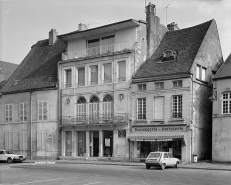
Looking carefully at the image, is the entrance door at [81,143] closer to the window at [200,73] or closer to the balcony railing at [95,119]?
the balcony railing at [95,119]

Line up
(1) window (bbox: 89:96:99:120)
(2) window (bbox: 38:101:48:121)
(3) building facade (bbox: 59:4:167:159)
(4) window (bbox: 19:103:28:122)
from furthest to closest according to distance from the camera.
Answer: (4) window (bbox: 19:103:28:122) < (2) window (bbox: 38:101:48:121) < (1) window (bbox: 89:96:99:120) < (3) building facade (bbox: 59:4:167:159)

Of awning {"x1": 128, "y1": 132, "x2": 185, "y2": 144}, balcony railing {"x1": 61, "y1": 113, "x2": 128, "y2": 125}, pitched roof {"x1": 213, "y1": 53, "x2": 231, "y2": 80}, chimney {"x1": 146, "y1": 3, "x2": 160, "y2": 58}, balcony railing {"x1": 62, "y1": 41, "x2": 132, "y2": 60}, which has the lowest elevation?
awning {"x1": 128, "y1": 132, "x2": 185, "y2": 144}

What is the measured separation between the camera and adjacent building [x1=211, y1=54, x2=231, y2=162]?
34469 mm

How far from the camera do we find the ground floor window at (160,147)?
3660cm

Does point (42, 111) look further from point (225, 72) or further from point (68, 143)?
point (225, 72)

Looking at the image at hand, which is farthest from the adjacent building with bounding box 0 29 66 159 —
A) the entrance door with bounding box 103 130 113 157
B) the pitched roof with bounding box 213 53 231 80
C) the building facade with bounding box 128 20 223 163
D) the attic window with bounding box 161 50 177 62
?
the pitched roof with bounding box 213 53 231 80

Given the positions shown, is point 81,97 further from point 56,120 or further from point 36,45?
point 36,45

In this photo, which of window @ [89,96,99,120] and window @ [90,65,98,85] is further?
window @ [90,65,98,85]

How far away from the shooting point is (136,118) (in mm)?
39219

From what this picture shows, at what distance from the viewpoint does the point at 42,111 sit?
46.0 meters

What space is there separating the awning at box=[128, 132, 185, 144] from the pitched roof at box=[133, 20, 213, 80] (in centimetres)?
536

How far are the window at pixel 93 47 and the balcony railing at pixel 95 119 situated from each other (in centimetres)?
671

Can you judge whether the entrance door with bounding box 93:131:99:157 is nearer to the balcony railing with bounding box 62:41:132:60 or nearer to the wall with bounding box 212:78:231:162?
the balcony railing with bounding box 62:41:132:60

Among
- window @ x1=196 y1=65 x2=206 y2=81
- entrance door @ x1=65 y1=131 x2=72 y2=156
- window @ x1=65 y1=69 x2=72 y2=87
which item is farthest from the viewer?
window @ x1=65 y1=69 x2=72 y2=87
